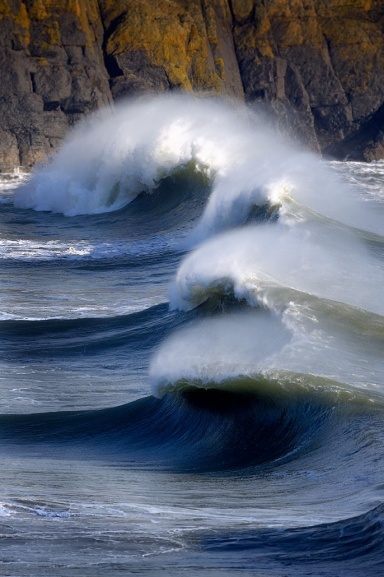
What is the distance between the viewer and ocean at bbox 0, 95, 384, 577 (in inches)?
237

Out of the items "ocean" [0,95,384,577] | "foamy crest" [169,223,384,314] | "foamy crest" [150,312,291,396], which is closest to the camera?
"ocean" [0,95,384,577]

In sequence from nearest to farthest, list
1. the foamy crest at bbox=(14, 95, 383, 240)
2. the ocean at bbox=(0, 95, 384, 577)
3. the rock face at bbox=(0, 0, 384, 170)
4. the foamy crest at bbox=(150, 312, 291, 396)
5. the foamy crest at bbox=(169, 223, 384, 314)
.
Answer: the ocean at bbox=(0, 95, 384, 577)
the foamy crest at bbox=(150, 312, 291, 396)
the foamy crest at bbox=(169, 223, 384, 314)
the foamy crest at bbox=(14, 95, 383, 240)
the rock face at bbox=(0, 0, 384, 170)

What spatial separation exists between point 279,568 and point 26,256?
15800mm

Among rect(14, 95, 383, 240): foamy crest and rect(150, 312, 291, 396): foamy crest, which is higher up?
rect(150, 312, 291, 396): foamy crest

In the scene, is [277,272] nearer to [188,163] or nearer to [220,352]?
[220,352]

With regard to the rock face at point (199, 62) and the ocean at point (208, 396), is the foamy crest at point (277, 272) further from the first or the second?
the rock face at point (199, 62)

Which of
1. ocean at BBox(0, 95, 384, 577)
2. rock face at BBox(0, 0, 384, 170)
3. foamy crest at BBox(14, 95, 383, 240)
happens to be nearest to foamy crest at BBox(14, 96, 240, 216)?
foamy crest at BBox(14, 95, 383, 240)

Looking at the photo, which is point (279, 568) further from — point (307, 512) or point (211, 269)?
point (211, 269)

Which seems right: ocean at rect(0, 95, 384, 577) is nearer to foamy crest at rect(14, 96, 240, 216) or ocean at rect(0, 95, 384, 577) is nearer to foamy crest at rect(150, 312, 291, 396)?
foamy crest at rect(150, 312, 291, 396)

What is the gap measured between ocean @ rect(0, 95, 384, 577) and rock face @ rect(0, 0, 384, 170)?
67.8 ft

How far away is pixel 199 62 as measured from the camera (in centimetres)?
4941

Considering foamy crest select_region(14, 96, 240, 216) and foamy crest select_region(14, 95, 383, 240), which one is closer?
foamy crest select_region(14, 95, 383, 240)

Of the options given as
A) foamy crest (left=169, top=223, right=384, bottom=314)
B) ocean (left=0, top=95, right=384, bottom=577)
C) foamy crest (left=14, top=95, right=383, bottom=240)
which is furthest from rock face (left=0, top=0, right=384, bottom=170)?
foamy crest (left=169, top=223, right=384, bottom=314)

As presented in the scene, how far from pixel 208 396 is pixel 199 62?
40.7 m
